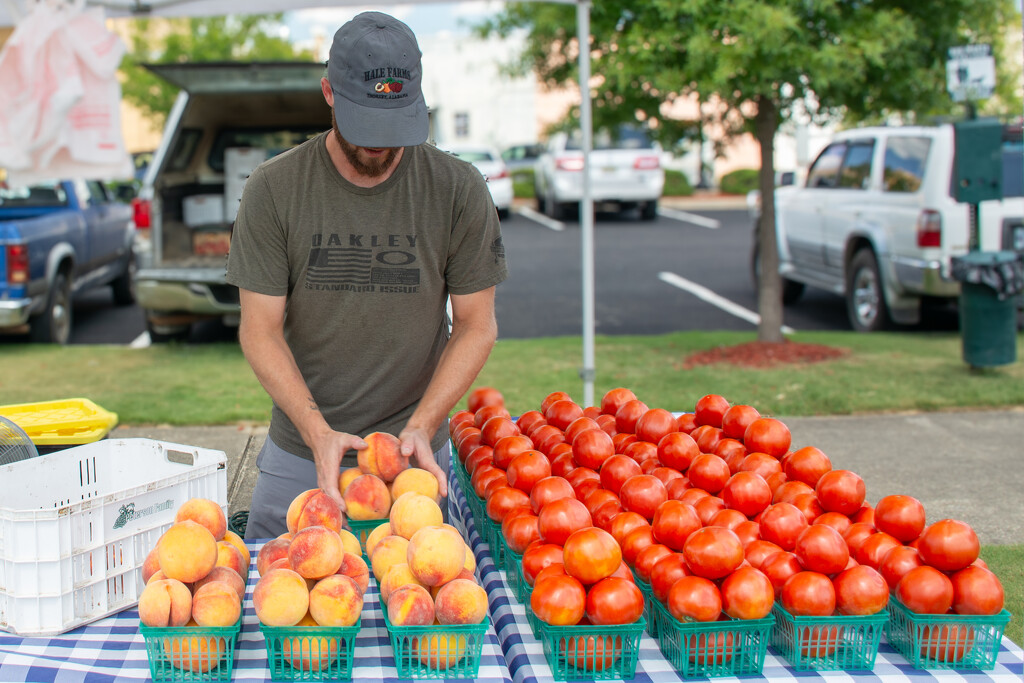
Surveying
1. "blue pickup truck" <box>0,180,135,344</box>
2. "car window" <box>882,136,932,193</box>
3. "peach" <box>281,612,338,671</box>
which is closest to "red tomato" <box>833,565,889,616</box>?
"peach" <box>281,612,338,671</box>

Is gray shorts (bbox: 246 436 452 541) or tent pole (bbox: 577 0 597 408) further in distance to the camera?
tent pole (bbox: 577 0 597 408)

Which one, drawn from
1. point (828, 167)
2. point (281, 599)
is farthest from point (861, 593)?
point (828, 167)

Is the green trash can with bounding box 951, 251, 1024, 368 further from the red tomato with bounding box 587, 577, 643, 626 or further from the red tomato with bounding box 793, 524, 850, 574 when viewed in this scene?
the red tomato with bounding box 587, 577, 643, 626

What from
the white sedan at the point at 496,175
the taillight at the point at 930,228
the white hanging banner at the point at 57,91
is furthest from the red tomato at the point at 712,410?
the white sedan at the point at 496,175

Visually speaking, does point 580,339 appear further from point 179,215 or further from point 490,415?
Result: point 490,415

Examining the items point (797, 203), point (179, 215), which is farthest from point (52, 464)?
point (797, 203)

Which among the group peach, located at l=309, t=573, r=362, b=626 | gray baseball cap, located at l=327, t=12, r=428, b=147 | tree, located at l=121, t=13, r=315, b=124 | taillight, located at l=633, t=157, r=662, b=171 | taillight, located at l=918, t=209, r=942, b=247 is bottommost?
peach, located at l=309, t=573, r=362, b=626

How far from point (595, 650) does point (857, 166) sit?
9157 mm

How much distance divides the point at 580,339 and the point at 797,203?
3382 mm

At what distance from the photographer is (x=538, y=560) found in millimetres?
2322

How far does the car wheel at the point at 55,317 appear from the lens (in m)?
9.77

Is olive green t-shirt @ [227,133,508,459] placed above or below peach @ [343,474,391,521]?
above

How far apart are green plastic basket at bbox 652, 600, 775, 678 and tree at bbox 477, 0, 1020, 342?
5.86 metres

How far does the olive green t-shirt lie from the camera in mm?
2828
